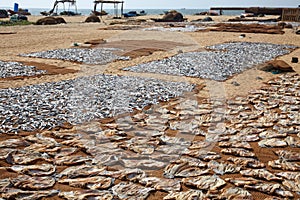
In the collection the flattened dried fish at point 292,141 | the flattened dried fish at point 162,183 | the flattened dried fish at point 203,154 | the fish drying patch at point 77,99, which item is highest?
the fish drying patch at point 77,99

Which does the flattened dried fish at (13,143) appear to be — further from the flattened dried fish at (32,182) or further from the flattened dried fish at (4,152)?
the flattened dried fish at (32,182)

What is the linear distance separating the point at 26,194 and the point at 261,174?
9.70 feet

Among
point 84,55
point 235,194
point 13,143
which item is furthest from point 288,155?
point 84,55

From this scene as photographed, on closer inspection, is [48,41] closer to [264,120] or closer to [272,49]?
[272,49]

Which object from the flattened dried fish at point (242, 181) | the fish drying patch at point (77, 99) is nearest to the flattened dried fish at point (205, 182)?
the flattened dried fish at point (242, 181)

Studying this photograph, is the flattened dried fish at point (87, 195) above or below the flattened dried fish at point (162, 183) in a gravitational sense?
below

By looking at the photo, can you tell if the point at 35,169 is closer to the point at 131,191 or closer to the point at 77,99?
the point at 131,191

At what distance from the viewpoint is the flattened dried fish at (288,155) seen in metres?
4.75

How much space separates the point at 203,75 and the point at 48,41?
37.8 ft

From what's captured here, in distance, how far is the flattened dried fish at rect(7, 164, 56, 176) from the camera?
13.8 ft

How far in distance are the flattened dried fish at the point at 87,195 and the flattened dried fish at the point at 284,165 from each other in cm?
234

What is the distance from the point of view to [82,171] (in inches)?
169

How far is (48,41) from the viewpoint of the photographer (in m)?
18.6

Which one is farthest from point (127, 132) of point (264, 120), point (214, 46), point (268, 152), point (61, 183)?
point (214, 46)
